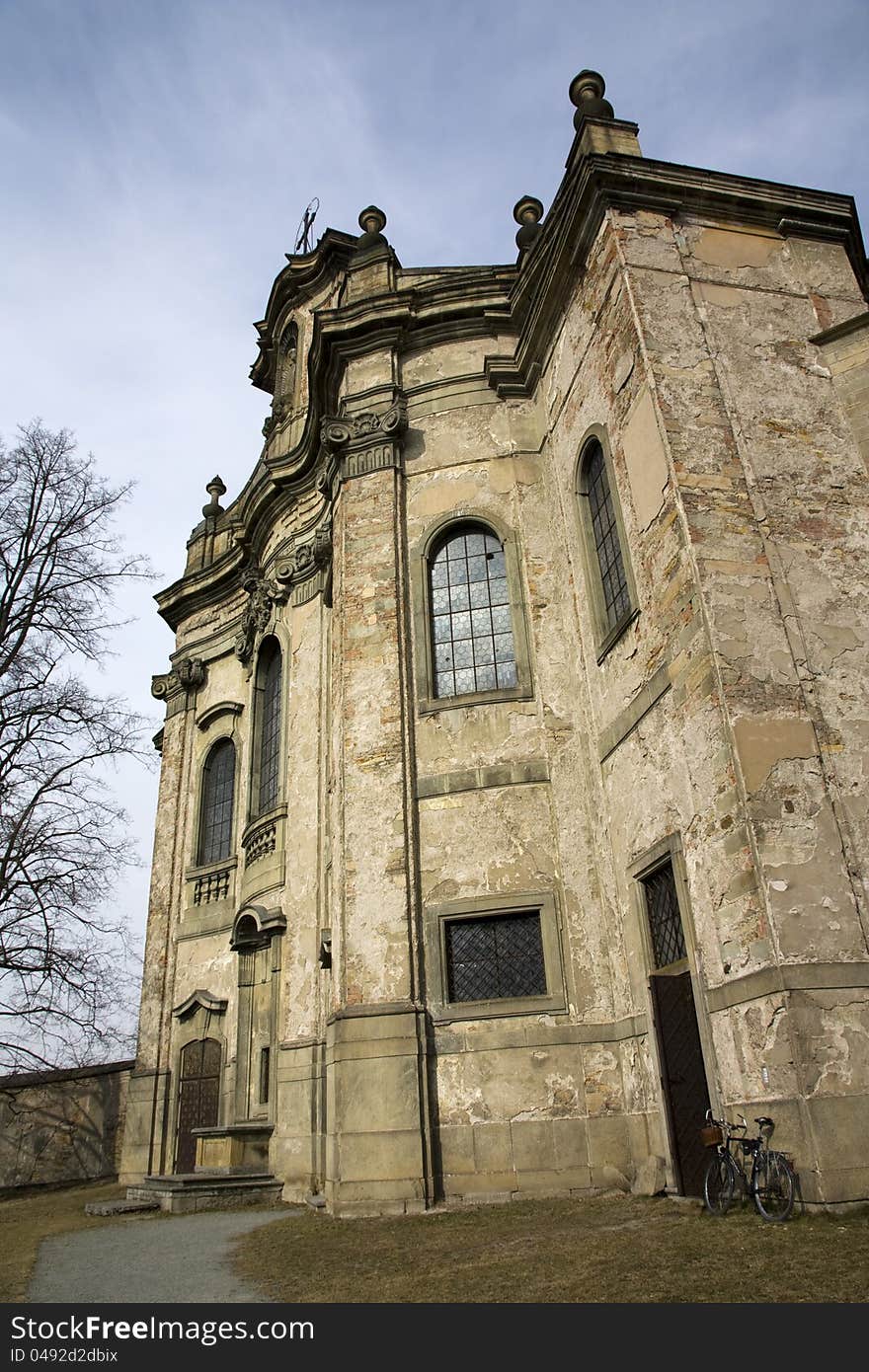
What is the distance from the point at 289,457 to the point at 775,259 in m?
9.11

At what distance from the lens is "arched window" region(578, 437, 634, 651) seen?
10.6 meters

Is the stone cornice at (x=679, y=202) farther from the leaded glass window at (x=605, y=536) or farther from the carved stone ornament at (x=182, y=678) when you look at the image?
the carved stone ornament at (x=182, y=678)

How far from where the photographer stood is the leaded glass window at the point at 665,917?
8805 mm

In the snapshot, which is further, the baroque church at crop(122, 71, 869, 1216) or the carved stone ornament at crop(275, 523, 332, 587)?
the carved stone ornament at crop(275, 523, 332, 587)

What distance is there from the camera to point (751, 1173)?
6.65 metres

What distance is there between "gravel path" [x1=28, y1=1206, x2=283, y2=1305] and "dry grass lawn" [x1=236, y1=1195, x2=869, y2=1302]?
0.30 meters

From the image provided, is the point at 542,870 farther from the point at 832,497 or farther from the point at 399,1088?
the point at 832,497

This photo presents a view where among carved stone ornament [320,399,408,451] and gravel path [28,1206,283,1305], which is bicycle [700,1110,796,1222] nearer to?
gravel path [28,1206,283,1305]

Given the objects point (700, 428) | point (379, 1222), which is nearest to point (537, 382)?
point (700, 428)

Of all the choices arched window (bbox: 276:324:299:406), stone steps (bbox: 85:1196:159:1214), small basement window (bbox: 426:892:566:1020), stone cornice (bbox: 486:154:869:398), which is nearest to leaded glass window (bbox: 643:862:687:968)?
small basement window (bbox: 426:892:566:1020)

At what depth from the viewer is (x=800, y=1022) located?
663cm

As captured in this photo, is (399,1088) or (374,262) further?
(374,262)
